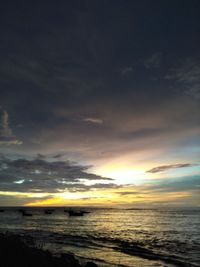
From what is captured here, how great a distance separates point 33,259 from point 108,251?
16002 millimetres

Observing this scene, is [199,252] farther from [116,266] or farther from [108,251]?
[116,266]

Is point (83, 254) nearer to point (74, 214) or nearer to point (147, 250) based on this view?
point (147, 250)

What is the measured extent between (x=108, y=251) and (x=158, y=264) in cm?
890

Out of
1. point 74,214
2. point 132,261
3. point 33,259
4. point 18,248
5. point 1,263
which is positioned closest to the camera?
point 1,263

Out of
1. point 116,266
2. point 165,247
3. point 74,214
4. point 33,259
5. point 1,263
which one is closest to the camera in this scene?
point 1,263

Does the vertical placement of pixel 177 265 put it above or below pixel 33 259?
below

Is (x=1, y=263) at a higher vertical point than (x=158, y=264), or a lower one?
higher

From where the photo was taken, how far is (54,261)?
69.8 ft

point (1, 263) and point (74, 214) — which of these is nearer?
point (1, 263)

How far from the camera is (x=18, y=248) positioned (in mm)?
23875

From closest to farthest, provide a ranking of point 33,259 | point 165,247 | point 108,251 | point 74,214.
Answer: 1. point 33,259
2. point 108,251
3. point 165,247
4. point 74,214

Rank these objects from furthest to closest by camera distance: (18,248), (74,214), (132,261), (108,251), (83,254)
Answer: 1. (74,214)
2. (108,251)
3. (83,254)
4. (132,261)
5. (18,248)

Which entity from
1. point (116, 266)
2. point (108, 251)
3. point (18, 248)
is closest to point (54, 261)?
point (18, 248)

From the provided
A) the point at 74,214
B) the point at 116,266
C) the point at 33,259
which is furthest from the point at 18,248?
the point at 74,214
